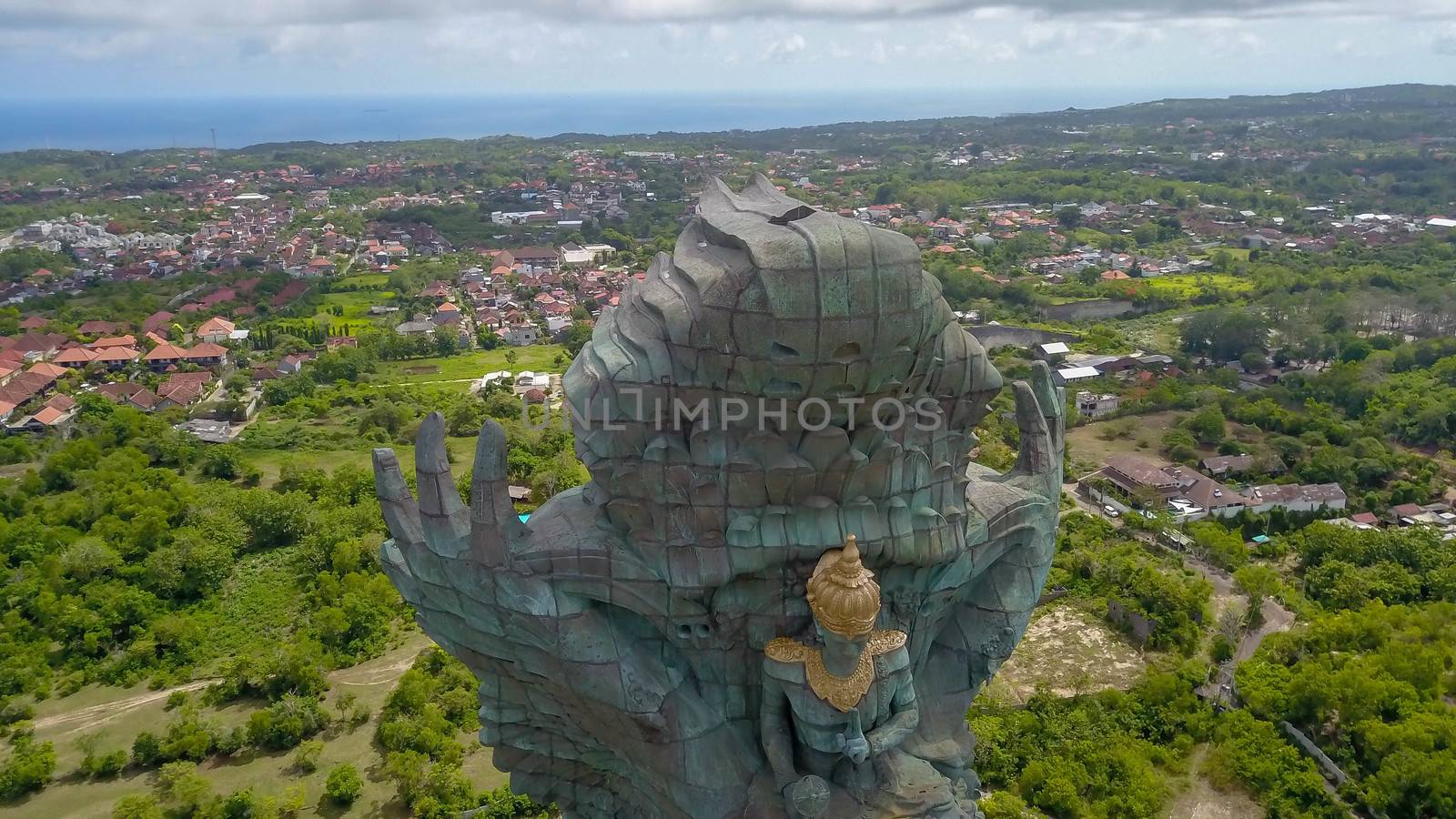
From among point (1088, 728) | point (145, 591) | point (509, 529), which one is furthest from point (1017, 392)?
point (145, 591)

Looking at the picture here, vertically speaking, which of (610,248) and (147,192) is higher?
(147,192)

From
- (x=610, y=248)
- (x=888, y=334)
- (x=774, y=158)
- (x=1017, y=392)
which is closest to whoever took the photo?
(x=888, y=334)

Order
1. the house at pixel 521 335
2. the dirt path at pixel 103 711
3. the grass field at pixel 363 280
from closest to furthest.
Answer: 1. the dirt path at pixel 103 711
2. the house at pixel 521 335
3. the grass field at pixel 363 280

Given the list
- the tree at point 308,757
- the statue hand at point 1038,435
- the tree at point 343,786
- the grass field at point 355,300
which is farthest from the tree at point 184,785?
the grass field at point 355,300

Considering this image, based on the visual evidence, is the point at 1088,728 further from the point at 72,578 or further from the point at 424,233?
the point at 424,233

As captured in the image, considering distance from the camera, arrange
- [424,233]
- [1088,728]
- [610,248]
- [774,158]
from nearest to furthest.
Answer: [1088,728] < [610,248] < [424,233] < [774,158]

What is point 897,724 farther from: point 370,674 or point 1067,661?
point 370,674

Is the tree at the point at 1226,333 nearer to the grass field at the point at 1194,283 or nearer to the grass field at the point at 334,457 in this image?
the grass field at the point at 1194,283

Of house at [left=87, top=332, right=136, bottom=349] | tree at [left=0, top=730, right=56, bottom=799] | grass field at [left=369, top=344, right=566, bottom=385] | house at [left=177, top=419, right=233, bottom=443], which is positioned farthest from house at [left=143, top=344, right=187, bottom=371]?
tree at [left=0, top=730, right=56, bottom=799]
